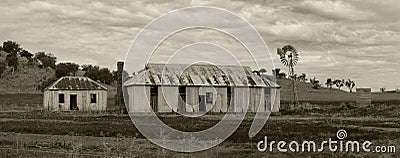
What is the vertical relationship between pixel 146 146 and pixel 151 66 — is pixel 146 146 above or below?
below

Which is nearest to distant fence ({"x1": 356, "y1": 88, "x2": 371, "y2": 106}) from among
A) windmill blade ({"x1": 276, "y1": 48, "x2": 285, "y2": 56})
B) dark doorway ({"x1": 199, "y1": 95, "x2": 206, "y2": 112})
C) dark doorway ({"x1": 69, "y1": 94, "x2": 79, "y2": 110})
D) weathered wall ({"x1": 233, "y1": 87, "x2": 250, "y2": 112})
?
windmill blade ({"x1": 276, "y1": 48, "x2": 285, "y2": 56})

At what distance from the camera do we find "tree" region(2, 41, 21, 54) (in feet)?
460

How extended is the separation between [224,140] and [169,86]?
121ft

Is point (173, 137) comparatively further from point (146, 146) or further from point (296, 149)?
point (296, 149)

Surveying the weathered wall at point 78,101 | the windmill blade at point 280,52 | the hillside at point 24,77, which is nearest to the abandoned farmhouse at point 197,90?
the weathered wall at point 78,101

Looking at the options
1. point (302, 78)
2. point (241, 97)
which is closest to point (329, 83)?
point (302, 78)

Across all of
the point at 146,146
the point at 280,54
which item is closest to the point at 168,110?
the point at 280,54

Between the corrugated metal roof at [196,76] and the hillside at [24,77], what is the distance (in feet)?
147

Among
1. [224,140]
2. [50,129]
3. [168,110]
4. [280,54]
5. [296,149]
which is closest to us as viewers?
[296,149]

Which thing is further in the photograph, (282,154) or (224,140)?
(224,140)

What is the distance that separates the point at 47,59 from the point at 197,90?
255 ft

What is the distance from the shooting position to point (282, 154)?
21.5m

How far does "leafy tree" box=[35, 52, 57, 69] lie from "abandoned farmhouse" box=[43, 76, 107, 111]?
65.9 m

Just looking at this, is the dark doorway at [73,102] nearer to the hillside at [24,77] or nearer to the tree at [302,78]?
the hillside at [24,77]
